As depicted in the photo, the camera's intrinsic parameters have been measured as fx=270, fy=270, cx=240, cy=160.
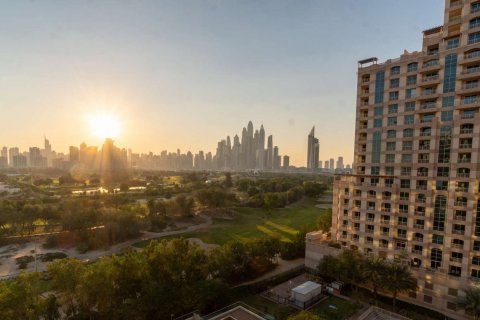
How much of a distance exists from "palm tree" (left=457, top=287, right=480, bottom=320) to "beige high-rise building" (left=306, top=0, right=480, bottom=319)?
3.42 meters

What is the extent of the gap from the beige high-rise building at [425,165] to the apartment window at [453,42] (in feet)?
0.37

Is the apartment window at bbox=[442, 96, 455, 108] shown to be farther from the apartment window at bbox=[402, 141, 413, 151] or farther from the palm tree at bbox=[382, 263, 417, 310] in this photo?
the palm tree at bbox=[382, 263, 417, 310]

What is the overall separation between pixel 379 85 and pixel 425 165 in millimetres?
14540

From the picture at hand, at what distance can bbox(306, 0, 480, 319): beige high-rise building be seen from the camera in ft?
116

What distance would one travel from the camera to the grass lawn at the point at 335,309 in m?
32.6

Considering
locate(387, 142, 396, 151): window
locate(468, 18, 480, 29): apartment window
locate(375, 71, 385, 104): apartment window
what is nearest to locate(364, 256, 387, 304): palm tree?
locate(387, 142, 396, 151): window

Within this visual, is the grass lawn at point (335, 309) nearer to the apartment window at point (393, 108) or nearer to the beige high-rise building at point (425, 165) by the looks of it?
the beige high-rise building at point (425, 165)

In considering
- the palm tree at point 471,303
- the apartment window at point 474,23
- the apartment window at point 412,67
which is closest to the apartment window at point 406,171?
the apartment window at point 412,67

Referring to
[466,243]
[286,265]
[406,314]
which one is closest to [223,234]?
[286,265]

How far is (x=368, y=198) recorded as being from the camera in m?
44.6

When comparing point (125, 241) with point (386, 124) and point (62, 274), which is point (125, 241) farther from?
point (386, 124)

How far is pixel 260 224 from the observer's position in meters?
82.4

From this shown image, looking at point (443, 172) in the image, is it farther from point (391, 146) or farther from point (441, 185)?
point (391, 146)

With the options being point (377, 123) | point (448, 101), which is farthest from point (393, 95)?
point (448, 101)
